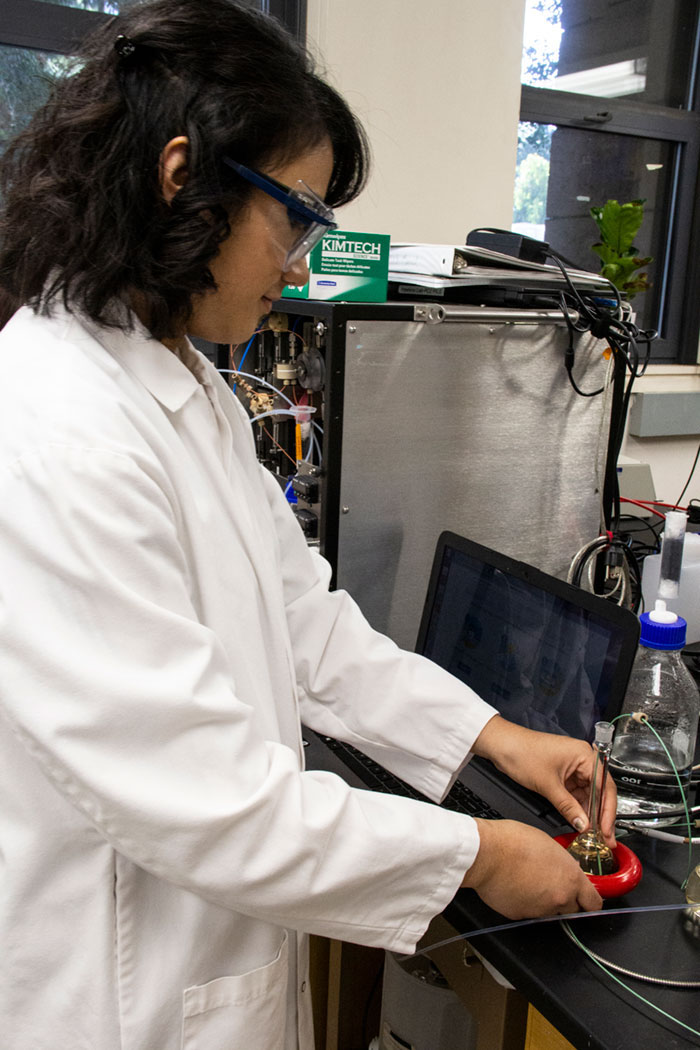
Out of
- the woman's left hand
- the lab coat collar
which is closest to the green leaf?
the woman's left hand

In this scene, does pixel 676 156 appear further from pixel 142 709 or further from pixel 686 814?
pixel 142 709

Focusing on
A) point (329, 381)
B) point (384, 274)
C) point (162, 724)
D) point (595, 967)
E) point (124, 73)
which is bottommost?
point (595, 967)

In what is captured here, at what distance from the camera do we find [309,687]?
1.02 metres

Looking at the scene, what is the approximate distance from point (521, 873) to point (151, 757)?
338mm

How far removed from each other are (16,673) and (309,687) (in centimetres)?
48

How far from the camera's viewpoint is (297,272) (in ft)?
2.64

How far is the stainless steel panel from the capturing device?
3.95ft

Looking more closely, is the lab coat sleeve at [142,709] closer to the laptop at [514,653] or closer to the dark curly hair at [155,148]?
the dark curly hair at [155,148]

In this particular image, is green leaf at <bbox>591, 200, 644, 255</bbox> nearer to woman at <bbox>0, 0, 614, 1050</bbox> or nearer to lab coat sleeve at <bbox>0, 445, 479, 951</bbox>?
woman at <bbox>0, 0, 614, 1050</bbox>

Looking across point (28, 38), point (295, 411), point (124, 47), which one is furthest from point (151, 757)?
point (28, 38)

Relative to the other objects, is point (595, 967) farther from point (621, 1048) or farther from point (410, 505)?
point (410, 505)

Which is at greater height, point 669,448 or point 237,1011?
point 669,448

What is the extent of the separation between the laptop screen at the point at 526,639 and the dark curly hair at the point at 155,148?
53 cm

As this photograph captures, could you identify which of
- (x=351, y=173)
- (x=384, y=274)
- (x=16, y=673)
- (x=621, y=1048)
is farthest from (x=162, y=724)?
(x=384, y=274)
